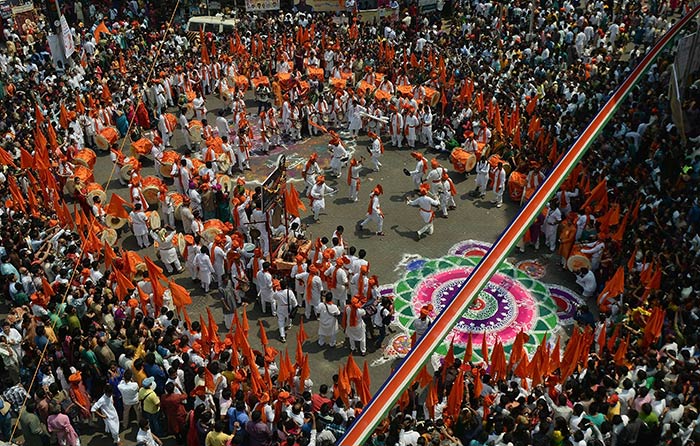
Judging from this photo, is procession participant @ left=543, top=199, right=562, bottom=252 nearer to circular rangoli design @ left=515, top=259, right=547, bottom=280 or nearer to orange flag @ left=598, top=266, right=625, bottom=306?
circular rangoli design @ left=515, top=259, right=547, bottom=280

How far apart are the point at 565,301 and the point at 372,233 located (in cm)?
447

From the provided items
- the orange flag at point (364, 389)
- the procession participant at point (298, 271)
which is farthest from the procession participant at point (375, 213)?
the orange flag at point (364, 389)

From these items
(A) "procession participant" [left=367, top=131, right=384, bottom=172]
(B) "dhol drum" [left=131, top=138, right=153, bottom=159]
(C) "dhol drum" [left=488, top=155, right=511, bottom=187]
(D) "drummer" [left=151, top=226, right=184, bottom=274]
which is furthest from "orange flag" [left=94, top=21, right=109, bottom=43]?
(C) "dhol drum" [left=488, top=155, right=511, bottom=187]

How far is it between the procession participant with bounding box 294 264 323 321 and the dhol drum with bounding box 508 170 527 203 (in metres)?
6.15

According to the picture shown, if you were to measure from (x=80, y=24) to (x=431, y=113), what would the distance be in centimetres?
1456

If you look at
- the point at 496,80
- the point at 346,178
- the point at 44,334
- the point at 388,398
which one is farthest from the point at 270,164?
the point at 388,398

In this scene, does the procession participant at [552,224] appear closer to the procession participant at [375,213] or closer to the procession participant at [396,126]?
the procession participant at [375,213]

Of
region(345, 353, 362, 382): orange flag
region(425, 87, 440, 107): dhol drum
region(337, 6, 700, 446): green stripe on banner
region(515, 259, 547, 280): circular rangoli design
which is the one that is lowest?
A: region(515, 259, 547, 280): circular rangoli design

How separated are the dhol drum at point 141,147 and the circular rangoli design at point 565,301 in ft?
34.8

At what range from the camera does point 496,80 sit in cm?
2247

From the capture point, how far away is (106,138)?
67.7 ft

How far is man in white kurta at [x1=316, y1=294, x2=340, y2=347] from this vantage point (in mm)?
13086

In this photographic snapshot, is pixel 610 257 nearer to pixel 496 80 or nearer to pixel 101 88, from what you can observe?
pixel 496 80

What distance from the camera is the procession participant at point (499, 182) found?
17641mm
